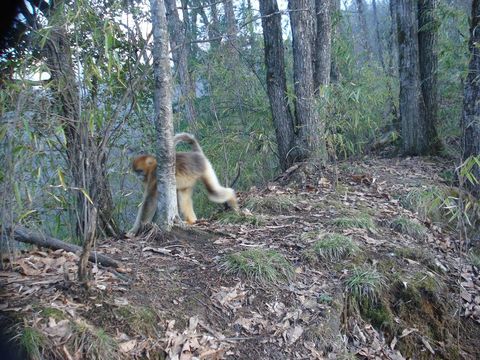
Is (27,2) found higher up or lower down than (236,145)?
higher up

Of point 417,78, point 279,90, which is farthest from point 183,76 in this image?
point 417,78

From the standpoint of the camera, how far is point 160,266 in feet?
14.4

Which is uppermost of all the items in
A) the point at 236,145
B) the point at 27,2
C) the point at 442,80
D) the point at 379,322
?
the point at 27,2

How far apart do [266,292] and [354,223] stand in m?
1.85

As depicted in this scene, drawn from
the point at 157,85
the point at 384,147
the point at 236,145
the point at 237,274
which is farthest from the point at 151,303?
the point at 384,147

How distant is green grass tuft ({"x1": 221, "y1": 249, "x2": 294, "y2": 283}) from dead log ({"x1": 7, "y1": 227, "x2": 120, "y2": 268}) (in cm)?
108

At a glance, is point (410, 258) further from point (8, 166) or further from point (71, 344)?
point (8, 166)

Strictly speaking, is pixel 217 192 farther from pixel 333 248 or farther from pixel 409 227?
pixel 409 227

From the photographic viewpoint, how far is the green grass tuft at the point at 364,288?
454 centimetres

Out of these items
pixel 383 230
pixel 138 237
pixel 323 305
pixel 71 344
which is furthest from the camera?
pixel 383 230

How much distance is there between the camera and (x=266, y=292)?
171 inches

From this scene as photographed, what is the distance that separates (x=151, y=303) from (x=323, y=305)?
61.7 inches

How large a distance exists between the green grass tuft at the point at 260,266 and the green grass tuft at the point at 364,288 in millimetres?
576

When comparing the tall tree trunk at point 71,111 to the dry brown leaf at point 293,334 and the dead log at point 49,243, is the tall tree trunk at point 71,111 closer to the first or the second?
the dead log at point 49,243
